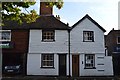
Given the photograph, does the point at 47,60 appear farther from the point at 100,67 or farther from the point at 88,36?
the point at 100,67

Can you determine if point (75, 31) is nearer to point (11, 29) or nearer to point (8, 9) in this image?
point (11, 29)

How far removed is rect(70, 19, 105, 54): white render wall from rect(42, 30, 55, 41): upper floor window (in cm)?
224

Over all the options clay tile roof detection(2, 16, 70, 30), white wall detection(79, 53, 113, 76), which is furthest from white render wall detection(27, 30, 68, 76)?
white wall detection(79, 53, 113, 76)

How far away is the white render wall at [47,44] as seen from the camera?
32.6 metres

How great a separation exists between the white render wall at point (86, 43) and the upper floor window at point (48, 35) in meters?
2.24

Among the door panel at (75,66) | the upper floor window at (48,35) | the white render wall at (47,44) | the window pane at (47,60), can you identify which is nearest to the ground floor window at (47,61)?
the window pane at (47,60)

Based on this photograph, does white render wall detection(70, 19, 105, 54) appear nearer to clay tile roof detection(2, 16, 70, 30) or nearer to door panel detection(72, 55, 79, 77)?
door panel detection(72, 55, 79, 77)

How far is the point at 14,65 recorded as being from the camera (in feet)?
106

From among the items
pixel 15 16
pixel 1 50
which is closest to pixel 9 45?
pixel 1 50

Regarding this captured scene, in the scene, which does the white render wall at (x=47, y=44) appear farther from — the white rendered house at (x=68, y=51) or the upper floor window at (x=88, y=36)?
the upper floor window at (x=88, y=36)

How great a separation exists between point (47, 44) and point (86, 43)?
458 centimetres

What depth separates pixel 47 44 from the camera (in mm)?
32750

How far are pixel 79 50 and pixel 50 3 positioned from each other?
58.8ft

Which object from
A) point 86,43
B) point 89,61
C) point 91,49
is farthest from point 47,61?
point 91,49
